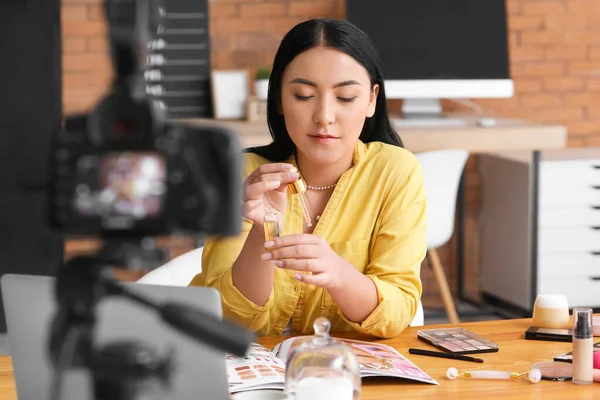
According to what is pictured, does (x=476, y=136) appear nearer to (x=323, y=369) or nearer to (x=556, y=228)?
(x=556, y=228)

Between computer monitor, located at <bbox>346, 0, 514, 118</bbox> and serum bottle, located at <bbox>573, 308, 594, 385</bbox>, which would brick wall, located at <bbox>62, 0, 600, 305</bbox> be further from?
serum bottle, located at <bbox>573, 308, 594, 385</bbox>

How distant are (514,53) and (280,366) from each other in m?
3.37

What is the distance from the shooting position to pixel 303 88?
6.12ft

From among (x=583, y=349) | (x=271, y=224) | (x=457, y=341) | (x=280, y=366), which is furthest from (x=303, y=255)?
(x=583, y=349)

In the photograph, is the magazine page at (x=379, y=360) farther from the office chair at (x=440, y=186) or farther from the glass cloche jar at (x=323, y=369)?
the office chair at (x=440, y=186)

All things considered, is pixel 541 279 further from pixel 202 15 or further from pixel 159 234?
pixel 159 234

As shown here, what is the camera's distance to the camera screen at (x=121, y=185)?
662 mm

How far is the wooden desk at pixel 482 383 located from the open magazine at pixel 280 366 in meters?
0.02

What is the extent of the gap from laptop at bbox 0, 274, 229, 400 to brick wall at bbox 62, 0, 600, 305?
3164 millimetres

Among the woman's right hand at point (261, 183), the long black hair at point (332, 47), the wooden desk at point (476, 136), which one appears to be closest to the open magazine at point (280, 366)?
the woman's right hand at point (261, 183)

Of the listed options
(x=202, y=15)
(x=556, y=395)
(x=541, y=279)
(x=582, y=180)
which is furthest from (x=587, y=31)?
(x=556, y=395)

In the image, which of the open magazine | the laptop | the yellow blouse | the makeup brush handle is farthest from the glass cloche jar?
the yellow blouse

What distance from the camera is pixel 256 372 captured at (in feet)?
4.60

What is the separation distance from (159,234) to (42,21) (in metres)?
3.57
